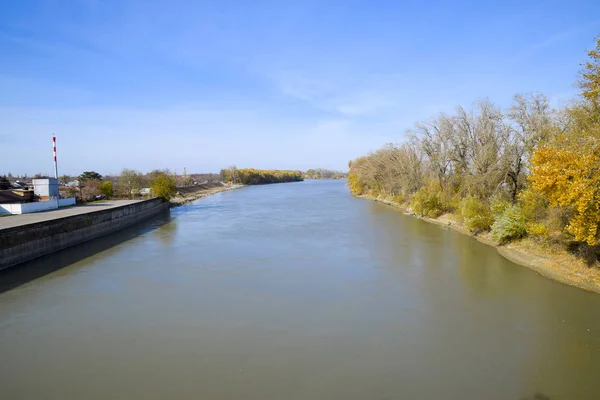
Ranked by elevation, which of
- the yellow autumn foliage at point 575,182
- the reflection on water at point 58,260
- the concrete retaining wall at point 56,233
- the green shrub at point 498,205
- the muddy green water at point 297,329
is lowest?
the muddy green water at point 297,329

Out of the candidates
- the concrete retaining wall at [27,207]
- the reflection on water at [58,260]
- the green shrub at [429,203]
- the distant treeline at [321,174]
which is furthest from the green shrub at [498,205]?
the distant treeline at [321,174]

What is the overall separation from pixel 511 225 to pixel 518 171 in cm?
421

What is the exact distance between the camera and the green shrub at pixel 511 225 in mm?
14781

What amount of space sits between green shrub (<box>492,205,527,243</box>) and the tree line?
38 millimetres

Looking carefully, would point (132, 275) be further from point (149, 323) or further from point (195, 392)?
point (195, 392)

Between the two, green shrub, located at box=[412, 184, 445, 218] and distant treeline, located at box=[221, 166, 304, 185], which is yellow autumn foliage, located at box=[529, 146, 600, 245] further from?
distant treeline, located at box=[221, 166, 304, 185]

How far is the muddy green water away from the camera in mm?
6156

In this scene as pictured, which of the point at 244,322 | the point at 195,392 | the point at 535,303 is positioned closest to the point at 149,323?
the point at 244,322

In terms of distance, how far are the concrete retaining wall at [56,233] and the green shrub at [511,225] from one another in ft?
62.3

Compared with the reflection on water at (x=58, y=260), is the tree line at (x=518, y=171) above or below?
above

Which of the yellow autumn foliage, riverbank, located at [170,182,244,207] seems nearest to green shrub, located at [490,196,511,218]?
the yellow autumn foliage

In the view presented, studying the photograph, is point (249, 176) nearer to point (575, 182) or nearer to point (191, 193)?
point (191, 193)

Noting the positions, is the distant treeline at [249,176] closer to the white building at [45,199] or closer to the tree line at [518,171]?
the tree line at [518,171]

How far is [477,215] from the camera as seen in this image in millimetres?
17766
